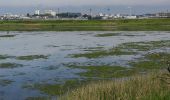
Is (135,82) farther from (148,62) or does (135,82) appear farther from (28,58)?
(28,58)

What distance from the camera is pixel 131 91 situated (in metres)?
14.7

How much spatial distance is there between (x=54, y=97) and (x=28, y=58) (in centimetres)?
1502

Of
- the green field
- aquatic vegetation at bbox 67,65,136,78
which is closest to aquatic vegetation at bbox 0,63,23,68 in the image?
aquatic vegetation at bbox 67,65,136,78

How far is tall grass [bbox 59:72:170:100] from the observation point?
13188mm

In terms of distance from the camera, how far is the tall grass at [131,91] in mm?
13188

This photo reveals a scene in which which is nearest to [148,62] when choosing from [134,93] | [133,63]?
[133,63]

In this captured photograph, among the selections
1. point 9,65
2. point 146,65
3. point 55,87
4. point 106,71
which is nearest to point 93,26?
→ point 9,65

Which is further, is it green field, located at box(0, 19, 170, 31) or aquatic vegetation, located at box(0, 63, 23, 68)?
green field, located at box(0, 19, 170, 31)

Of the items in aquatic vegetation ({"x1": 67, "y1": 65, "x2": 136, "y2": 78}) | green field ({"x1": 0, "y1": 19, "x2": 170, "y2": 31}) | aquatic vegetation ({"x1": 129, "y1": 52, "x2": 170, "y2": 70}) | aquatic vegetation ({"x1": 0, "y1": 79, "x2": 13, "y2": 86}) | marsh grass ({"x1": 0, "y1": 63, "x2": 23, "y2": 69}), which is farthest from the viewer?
green field ({"x1": 0, "y1": 19, "x2": 170, "y2": 31})

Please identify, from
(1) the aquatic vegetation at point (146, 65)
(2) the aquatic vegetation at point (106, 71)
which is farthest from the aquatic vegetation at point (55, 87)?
(1) the aquatic vegetation at point (146, 65)

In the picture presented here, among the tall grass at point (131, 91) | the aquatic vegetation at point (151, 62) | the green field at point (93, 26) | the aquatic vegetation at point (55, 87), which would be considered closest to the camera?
the tall grass at point (131, 91)

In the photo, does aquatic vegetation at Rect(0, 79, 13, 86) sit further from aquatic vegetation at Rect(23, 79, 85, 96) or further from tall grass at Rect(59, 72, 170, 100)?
tall grass at Rect(59, 72, 170, 100)

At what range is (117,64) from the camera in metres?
27.9

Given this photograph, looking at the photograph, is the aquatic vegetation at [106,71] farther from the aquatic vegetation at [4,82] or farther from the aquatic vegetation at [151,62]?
the aquatic vegetation at [4,82]
